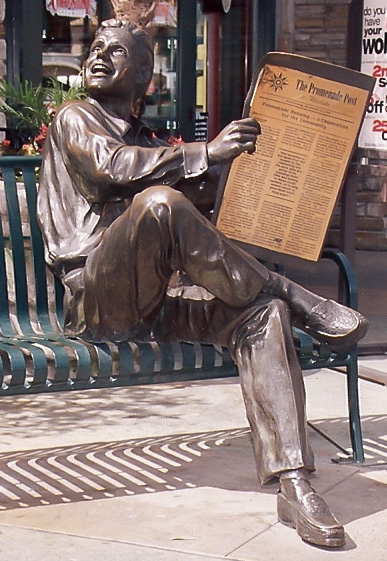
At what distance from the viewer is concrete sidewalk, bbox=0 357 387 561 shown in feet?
12.9

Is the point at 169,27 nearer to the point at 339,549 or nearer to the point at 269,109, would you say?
the point at 269,109

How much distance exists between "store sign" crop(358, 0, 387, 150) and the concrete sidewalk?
1729 mm

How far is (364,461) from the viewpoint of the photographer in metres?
4.88

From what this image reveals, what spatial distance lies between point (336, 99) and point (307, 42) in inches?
294

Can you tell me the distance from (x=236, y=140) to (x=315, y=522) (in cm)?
126

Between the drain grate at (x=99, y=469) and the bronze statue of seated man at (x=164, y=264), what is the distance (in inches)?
21.5

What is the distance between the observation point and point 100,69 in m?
4.55

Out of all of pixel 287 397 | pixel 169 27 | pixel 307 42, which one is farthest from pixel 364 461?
pixel 307 42

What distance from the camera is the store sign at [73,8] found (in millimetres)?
9766

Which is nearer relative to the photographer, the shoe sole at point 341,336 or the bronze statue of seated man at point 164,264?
the bronze statue of seated man at point 164,264

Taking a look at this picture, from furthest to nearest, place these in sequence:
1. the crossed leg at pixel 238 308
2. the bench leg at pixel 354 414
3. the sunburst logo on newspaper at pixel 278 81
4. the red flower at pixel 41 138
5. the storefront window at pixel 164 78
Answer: the storefront window at pixel 164 78, the red flower at pixel 41 138, the bench leg at pixel 354 414, the sunburst logo on newspaper at pixel 278 81, the crossed leg at pixel 238 308

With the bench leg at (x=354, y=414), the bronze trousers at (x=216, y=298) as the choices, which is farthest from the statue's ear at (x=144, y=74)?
the bench leg at (x=354, y=414)

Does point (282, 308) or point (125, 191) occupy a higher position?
point (125, 191)

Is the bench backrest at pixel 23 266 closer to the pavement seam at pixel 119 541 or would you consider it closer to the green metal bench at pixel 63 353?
the green metal bench at pixel 63 353
